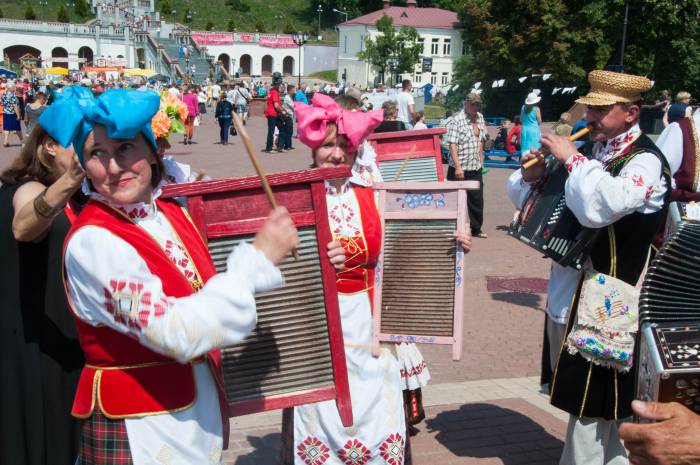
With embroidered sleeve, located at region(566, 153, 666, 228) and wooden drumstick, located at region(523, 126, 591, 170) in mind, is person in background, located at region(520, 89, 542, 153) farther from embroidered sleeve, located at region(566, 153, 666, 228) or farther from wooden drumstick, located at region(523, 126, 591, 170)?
embroidered sleeve, located at region(566, 153, 666, 228)

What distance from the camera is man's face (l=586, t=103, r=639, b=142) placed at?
13.2ft

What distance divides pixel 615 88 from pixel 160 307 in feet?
9.02

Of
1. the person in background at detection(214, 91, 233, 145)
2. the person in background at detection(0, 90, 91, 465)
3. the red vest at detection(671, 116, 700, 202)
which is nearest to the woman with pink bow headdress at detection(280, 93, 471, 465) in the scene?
the person in background at detection(0, 90, 91, 465)

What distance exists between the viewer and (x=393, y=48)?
7556cm

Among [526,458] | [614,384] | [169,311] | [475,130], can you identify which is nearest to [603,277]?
[614,384]

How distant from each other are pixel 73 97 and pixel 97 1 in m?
93.3

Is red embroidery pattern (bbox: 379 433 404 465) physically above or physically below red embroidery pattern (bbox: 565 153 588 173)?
below

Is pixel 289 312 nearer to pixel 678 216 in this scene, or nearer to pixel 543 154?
pixel 678 216

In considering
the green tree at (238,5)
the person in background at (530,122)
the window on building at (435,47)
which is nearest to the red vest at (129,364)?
the person in background at (530,122)

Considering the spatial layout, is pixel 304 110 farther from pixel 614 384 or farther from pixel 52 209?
pixel 614 384

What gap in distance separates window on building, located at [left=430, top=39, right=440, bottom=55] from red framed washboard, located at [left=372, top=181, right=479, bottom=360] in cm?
8317

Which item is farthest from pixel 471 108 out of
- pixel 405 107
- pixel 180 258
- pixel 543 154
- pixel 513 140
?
pixel 513 140

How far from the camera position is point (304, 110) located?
3.95 metres

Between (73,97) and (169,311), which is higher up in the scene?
(73,97)
